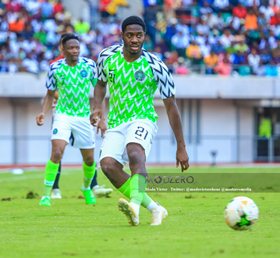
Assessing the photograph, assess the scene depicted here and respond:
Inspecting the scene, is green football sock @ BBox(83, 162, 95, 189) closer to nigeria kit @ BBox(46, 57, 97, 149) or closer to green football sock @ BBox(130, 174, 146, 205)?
nigeria kit @ BBox(46, 57, 97, 149)

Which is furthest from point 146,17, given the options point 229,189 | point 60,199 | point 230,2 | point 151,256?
point 151,256

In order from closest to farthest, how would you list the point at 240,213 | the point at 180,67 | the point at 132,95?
the point at 240,213
the point at 132,95
the point at 180,67

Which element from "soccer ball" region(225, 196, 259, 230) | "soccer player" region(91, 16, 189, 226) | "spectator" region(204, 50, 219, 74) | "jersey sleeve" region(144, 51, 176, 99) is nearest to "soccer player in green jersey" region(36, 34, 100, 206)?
"soccer player" region(91, 16, 189, 226)

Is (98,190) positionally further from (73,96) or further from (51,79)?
(51,79)

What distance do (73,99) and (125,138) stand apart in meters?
4.77

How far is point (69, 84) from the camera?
17047 millimetres

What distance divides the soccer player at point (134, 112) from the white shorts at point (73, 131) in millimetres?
4173

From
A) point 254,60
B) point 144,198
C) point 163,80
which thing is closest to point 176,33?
point 254,60

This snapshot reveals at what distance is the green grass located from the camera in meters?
9.76

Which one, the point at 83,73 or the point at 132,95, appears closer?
the point at 132,95

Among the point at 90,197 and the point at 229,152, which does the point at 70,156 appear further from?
the point at 90,197

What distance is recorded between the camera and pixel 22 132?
39188mm

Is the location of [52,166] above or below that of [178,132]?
below

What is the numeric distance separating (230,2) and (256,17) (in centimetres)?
127
